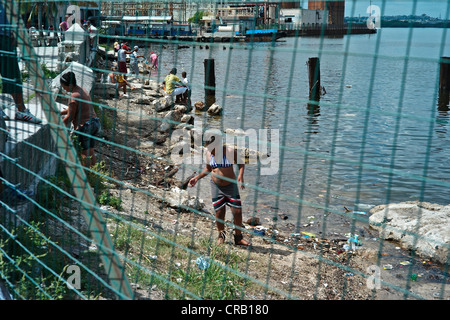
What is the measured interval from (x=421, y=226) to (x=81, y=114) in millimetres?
5103

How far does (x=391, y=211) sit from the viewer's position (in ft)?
25.5

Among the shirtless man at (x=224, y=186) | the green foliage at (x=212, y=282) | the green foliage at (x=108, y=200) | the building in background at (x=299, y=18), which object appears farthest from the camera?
the green foliage at (x=108, y=200)

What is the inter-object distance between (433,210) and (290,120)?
10.1 m

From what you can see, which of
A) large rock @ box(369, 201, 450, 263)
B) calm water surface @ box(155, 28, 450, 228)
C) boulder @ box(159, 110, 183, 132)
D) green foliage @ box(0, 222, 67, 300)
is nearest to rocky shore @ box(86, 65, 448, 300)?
large rock @ box(369, 201, 450, 263)

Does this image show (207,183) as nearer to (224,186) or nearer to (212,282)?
(224,186)

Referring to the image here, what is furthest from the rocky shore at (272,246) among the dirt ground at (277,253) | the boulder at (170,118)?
the boulder at (170,118)

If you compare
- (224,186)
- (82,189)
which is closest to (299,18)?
(82,189)

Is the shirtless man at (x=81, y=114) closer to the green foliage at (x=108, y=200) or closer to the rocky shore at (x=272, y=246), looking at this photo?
the rocky shore at (x=272, y=246)

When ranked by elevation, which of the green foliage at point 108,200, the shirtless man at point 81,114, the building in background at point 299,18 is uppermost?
the building in background at point 299,18

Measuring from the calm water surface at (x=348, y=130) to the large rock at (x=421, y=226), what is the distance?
79 centimetres

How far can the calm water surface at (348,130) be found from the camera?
188 cm

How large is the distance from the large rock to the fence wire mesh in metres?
0.03
